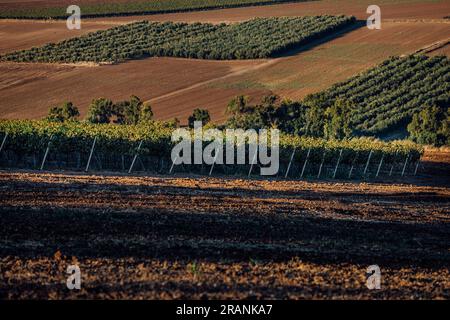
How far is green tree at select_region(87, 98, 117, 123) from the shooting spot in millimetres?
89062

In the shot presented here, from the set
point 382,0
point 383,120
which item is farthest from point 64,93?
point 382,0

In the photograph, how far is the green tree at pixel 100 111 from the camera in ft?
292

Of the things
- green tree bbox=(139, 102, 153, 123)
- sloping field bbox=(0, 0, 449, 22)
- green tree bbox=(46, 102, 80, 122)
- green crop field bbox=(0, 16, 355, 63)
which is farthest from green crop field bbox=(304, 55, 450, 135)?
green tree bbox=(46, 102, 80, 122)

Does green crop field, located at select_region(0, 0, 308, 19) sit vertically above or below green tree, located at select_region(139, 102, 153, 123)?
above

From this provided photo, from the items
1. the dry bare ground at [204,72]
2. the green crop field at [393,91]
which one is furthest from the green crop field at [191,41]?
the green crop field at [393,91]

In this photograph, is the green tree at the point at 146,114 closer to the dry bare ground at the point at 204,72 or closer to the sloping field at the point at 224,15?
the dry bare ground at the point at 204,72

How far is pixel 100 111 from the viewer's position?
89875 mm

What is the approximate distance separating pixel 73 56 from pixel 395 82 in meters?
40.4

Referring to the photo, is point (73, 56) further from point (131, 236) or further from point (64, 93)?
point (131, 236)

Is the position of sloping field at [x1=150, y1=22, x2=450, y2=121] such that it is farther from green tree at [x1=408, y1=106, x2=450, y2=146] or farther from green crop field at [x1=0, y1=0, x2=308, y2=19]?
green crop field at [x1=0, y1=0, x2=308, y2=19]

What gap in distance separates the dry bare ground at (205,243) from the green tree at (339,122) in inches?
1918

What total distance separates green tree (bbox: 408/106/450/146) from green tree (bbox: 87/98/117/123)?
29800 millimetres

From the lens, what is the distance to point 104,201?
30531 mm
